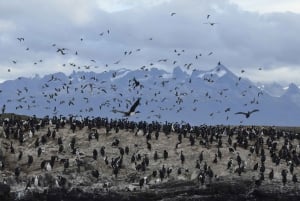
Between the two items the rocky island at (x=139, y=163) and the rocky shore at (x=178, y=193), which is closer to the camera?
the rocky shore at (x=178, y=193)

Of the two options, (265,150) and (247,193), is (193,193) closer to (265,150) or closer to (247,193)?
(247,193)

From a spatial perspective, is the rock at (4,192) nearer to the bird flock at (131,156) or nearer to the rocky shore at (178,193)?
the rocky shore at (178,193)

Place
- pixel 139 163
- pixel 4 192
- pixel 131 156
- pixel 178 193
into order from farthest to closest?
pixel 131 156 < pixel 139 163 < pixel 178 193 < pixel 4 192

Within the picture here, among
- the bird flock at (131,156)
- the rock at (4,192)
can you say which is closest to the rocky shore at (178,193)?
the rock at (4,192)

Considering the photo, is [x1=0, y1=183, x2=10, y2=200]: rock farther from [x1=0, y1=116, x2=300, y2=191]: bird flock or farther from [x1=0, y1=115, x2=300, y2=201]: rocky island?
[x1=0, y1=116, x2=300, y2=191]: bird flock

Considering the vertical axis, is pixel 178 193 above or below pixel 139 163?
below

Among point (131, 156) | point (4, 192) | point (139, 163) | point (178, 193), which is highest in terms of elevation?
point (131, 156)

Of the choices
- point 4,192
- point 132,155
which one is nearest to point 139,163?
point 132,155

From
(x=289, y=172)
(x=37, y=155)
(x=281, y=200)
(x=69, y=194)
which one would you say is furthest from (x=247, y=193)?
(x=37, y=155)

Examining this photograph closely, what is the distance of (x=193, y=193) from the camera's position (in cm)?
6241

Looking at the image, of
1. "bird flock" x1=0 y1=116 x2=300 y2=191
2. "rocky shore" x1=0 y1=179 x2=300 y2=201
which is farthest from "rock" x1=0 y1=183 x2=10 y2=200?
"bird flock" x1=0 y1=116 x2=300 y2=191

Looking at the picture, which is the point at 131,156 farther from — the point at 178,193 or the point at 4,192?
the point at 4,192

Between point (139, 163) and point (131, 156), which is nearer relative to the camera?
point (139, 163)

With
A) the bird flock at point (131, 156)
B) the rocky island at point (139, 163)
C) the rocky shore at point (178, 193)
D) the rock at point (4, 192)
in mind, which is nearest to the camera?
the rock at point (4, 192)
